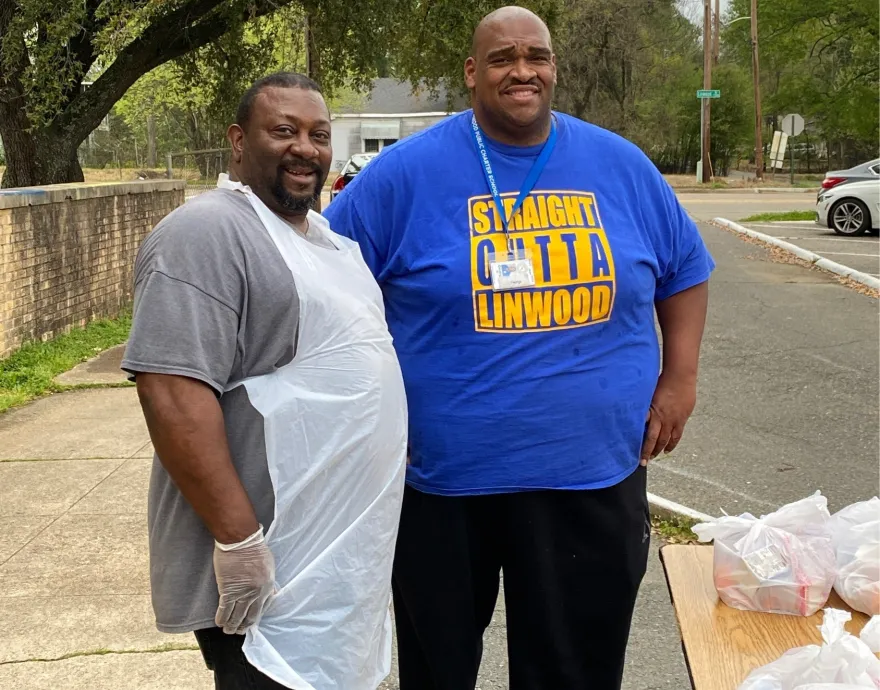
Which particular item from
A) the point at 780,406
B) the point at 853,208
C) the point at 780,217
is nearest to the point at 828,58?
the point at 780,217

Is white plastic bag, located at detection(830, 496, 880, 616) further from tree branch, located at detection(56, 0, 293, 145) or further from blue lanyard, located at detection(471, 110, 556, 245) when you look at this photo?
tree branch, located at detection(56, 0, 293, 145)

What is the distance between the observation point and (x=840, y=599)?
2.61 m

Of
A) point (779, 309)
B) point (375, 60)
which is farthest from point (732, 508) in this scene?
point (375, 60)

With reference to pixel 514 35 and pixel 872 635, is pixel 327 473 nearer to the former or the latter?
pixel 514 35

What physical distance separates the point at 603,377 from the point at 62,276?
7254 mm

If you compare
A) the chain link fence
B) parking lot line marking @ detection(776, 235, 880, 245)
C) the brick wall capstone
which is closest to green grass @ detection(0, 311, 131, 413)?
the brick wall capstone

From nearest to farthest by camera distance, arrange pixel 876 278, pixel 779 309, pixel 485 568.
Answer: pixel 485 568, pixel 779 309, pixel 876 278

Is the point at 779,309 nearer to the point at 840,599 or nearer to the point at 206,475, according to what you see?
the point at 840,599

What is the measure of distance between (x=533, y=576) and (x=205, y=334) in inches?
43.8

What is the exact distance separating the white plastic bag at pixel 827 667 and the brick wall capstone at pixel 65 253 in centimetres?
685

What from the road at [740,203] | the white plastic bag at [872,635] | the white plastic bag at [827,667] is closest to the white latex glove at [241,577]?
the white plastic bag at [827,667]

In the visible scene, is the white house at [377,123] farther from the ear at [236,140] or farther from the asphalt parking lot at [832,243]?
the ear at [236,140]

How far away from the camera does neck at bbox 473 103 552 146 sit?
2.36 m

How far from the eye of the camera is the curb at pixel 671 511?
455cm
